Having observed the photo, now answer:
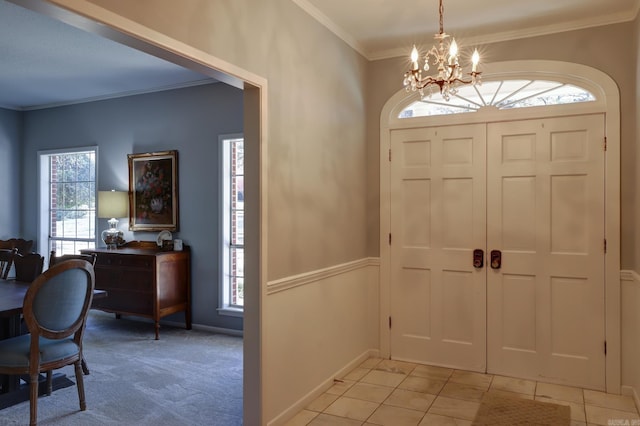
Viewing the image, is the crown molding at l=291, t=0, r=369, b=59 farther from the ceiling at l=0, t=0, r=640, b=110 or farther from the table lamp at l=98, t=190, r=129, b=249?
the table lamp at l=98, t=190, r=129, b=249

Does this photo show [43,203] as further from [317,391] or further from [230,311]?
[317,391]

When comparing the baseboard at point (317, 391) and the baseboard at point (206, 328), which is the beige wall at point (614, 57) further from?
the baseboard at point (206, 328)

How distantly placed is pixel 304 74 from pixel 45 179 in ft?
16.1

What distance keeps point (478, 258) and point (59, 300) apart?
3151mm

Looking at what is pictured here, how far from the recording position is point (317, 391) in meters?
3.51

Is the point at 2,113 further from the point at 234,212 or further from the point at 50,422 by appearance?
the point at 50,422

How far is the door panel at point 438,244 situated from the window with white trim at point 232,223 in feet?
5.88

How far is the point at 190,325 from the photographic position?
5.36 m

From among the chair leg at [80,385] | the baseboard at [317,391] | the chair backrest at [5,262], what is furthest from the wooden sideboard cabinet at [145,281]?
the baseboard at [317,391]

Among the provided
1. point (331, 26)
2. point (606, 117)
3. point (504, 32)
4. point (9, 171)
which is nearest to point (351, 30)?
point (331, 26)

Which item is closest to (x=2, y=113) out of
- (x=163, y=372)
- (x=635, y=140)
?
(x=163, y=372)

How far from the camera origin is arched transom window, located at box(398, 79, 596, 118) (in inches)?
149

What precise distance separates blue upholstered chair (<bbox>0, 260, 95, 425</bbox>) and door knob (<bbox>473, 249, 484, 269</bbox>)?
296 centimetres

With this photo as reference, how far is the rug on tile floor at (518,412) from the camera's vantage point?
3072 millimetres
